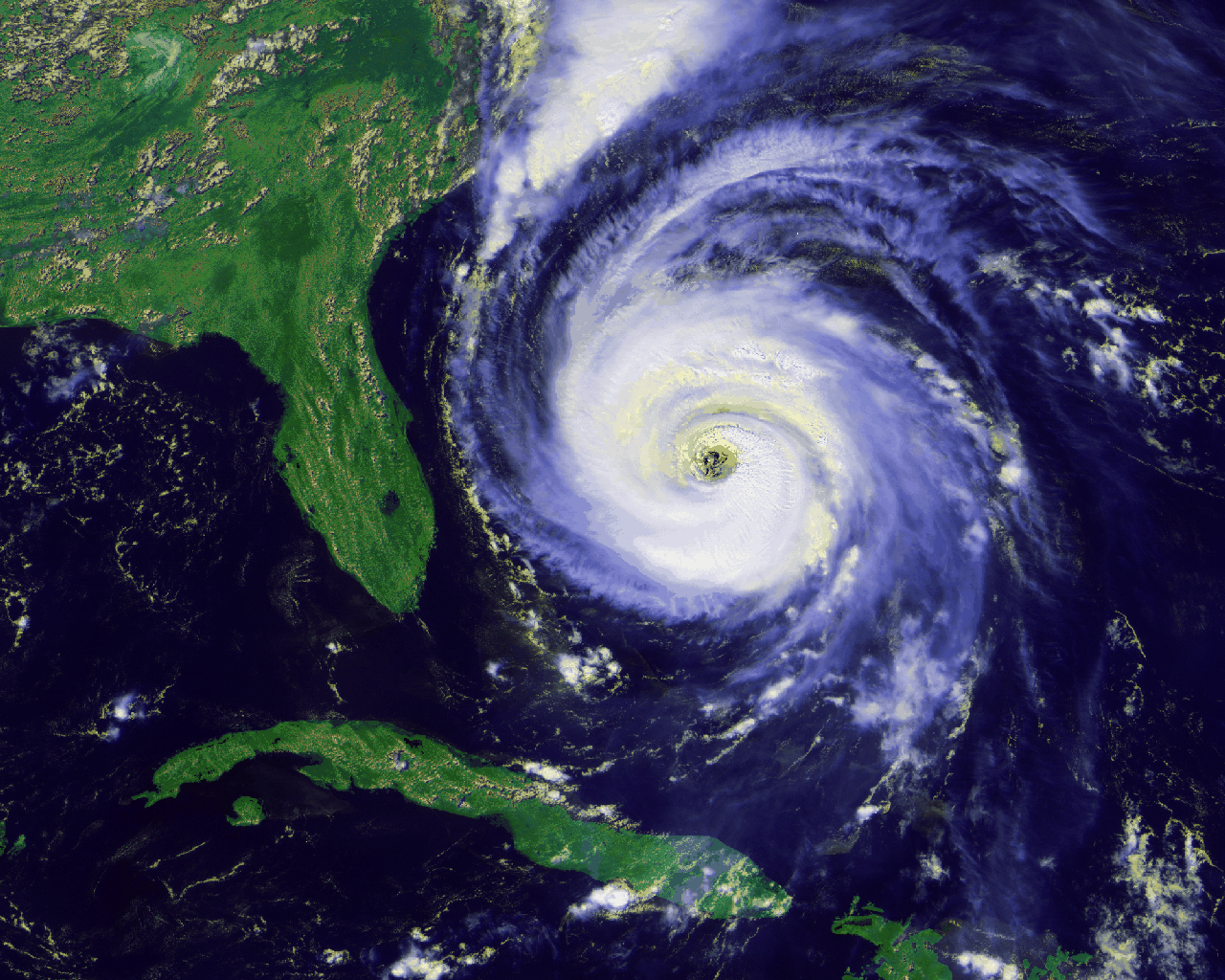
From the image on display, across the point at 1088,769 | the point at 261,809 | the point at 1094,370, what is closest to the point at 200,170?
the point at 261,809

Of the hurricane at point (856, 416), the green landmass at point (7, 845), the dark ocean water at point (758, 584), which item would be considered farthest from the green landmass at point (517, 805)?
the green landmass at point (7, 845)

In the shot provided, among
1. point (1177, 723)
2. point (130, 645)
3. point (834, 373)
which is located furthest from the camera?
point (834, 373)

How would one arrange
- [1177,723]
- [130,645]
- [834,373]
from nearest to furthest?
1. [1177,723]
2. [130,645]
3. [834,373]

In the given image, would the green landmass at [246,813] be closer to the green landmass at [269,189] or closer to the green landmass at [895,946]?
the green landmass at [269,189]

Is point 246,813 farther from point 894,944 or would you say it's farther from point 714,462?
point 894,944

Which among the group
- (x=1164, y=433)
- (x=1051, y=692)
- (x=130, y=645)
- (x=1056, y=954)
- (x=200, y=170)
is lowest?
(x=130, y=645)

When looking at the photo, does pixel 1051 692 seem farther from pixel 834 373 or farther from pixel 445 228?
pixel 445 228

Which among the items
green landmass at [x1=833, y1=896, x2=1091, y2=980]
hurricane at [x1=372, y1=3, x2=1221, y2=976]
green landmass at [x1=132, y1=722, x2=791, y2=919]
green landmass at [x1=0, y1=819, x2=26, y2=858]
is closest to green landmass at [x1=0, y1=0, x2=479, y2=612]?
hurricane at [x1=372, y1=3, x2=1221, y2=976]
